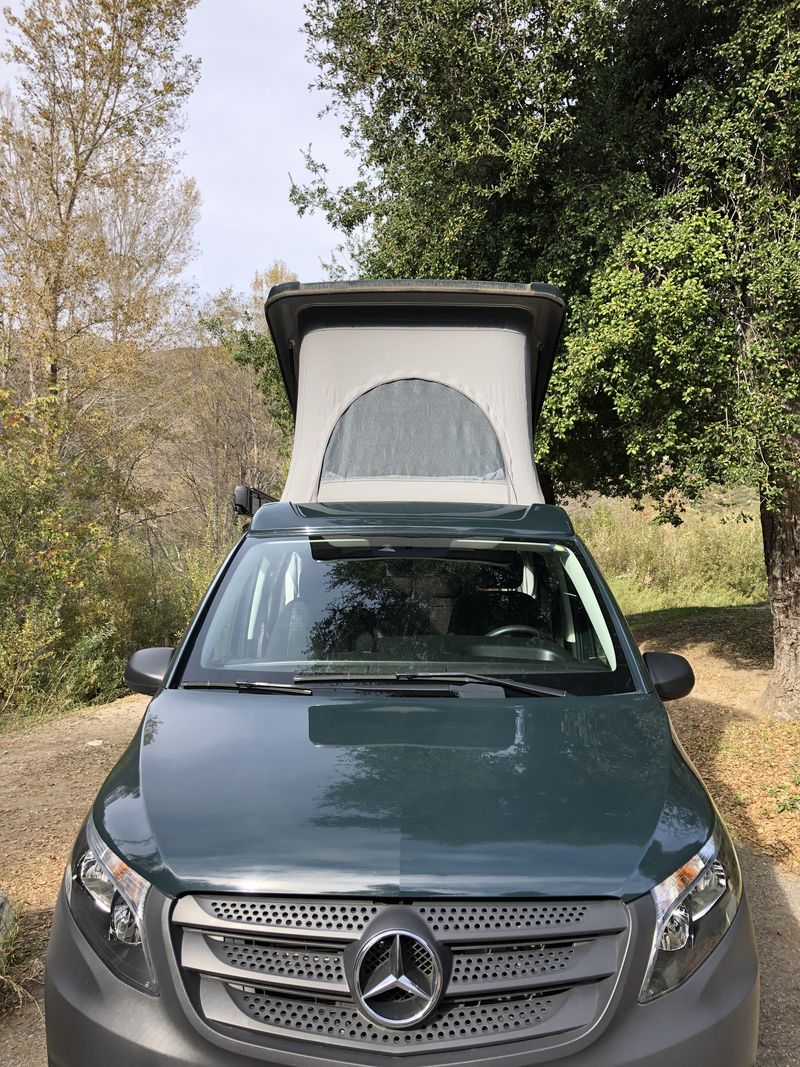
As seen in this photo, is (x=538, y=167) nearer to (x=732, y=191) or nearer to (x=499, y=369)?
(x=732, y=191)

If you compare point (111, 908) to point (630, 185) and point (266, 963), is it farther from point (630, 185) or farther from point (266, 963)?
point (630, 185)

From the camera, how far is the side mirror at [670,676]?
10.5ft

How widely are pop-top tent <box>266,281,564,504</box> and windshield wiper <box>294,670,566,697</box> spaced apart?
240 cm

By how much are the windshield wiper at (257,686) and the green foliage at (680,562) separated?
15.7 m

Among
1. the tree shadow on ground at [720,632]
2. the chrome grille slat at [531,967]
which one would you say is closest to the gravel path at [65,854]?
the chrome grille slat at [531,967]

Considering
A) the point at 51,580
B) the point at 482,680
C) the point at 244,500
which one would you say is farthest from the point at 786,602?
the point at 51,580

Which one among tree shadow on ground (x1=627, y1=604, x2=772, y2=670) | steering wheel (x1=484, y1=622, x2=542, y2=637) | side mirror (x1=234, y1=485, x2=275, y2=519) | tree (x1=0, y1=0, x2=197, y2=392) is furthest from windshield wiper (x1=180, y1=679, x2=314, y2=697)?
tree (x1=0, y1=0, x2=197, y2=392)

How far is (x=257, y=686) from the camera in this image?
9.73 ft

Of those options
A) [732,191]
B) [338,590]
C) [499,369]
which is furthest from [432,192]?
[338,590]

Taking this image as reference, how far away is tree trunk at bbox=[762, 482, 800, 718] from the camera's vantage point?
803cm

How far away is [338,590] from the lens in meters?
3.60

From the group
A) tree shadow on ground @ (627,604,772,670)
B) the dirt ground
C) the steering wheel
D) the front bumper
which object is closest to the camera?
the front bumper

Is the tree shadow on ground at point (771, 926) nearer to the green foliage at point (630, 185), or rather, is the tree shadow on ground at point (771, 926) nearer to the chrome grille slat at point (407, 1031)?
the chrome grille slat at point (407, 1031)

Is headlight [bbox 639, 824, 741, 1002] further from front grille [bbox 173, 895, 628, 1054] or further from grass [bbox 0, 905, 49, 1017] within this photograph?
grass [bbox 0, 905, 49, 1017]
